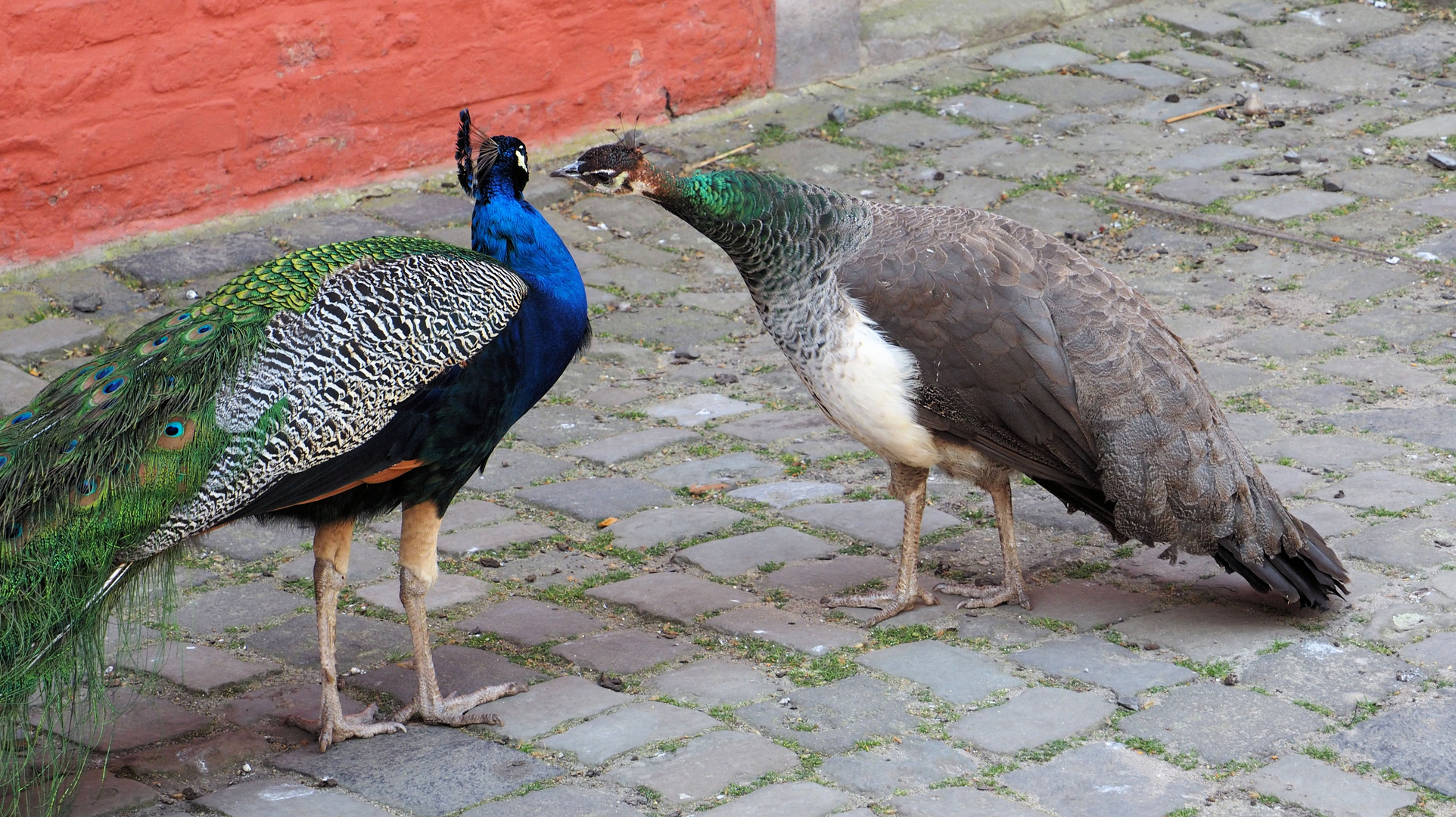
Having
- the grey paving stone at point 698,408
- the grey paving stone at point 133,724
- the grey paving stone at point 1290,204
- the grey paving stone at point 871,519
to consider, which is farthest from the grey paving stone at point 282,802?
the grey paving stone at point 1290,204

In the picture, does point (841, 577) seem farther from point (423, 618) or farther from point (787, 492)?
point (423, 618)

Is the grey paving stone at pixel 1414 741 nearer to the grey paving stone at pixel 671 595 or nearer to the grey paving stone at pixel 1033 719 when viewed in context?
the grey paving stone at pixel 1033 719

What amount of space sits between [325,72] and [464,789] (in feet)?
14.9

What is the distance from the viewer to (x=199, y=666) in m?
4.14

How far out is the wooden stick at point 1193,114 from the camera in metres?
8.30

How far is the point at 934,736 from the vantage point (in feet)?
12.0

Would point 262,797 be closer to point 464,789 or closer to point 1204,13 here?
point 464,789

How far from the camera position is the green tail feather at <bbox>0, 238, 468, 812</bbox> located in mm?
3195

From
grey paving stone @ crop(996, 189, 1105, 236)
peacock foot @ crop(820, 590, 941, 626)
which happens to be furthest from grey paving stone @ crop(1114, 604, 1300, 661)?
grey paving stone @ crop(996, 189, 1105, 236)

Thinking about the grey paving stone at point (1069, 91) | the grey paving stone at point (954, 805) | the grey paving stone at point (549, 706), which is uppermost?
the grey paving stone at point (1069, 91)

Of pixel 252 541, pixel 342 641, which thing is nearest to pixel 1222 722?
pixel 342 641

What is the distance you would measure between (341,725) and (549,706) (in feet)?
1.62

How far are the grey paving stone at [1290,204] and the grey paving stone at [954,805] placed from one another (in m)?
4.50

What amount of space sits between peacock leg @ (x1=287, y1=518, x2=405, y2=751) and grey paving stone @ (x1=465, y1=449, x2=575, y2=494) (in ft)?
4.49
